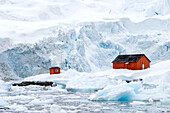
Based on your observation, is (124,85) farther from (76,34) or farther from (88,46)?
(88,46)

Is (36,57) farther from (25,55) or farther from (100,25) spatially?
(100,25)

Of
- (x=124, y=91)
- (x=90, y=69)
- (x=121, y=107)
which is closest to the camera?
(x=121, y=107)

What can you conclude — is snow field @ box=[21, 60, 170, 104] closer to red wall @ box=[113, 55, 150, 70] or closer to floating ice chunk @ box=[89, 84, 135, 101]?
floating ice chunk @ box=[89, 84, 135, 101]

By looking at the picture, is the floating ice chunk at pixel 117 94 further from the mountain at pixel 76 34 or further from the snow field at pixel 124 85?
the mountain at pixel 76 34

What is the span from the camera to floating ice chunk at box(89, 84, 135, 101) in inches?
589

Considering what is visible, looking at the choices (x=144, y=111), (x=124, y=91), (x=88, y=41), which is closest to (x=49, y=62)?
(x=88, y=41)

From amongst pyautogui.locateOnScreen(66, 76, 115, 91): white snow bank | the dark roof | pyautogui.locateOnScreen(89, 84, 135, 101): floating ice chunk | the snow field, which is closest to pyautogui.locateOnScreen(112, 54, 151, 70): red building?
the dark roof

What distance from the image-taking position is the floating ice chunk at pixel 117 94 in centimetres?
1495

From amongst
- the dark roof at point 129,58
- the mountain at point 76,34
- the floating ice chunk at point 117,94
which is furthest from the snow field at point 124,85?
the mountain at point 76,34

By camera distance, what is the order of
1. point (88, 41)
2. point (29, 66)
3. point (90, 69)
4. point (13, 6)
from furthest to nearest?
1. point (13, 6)
2. point (88, 41)
3. point (90, 69)
4. point (29, 66)

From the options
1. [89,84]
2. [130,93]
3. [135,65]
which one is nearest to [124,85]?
[130,93]

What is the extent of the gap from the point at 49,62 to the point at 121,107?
2660cm

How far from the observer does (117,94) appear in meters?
15.1

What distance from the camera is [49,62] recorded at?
3884 cm
